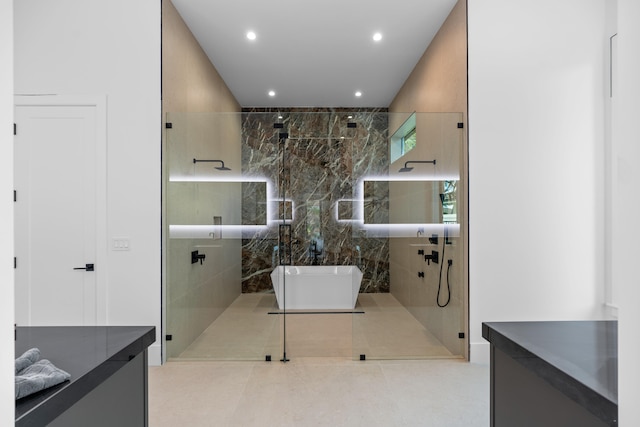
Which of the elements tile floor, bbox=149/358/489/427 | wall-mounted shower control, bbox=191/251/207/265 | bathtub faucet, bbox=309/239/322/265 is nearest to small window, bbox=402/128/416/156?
bathtub faucet, bbox=309/239/322/265

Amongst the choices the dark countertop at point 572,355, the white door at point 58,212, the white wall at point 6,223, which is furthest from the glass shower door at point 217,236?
the white wall at point 6,223

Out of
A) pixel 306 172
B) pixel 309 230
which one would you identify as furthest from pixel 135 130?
pixel 309 230

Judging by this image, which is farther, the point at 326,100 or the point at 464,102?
the point at 326,100

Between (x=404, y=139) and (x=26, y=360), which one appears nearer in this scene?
(x=26, y=360)

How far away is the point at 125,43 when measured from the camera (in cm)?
328

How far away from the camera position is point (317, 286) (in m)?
3.67

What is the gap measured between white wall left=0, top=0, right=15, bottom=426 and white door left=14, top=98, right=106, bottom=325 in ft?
9.74

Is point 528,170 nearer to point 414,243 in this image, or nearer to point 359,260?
point 414,243

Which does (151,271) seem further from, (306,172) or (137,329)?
(137,329)

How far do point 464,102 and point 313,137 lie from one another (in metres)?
1.33

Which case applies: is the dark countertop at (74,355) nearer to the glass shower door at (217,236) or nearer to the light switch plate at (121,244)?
the light switch plate at (121,244)

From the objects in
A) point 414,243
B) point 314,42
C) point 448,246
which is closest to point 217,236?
point 414,243

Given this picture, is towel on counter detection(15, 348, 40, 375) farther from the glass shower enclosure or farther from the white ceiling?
the white ceiling

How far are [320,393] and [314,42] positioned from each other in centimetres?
338
